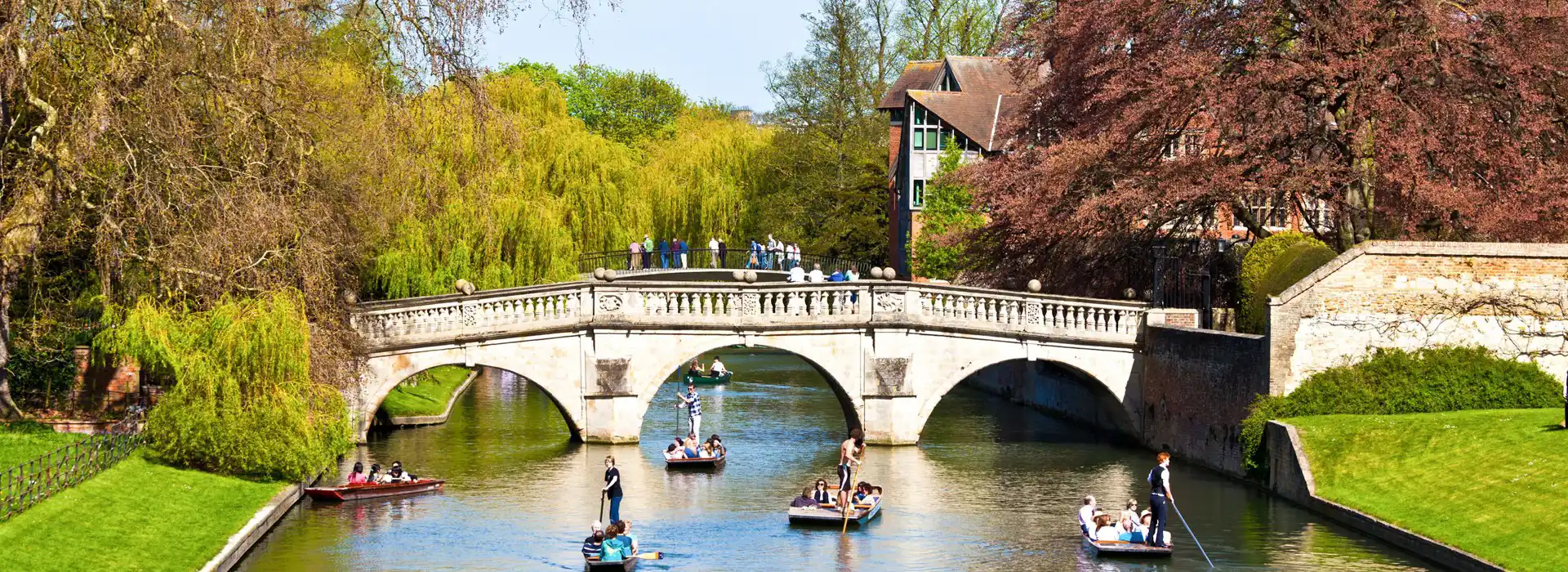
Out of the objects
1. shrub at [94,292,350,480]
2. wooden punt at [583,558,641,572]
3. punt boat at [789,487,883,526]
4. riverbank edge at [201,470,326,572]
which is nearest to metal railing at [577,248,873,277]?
riverbank edge at [201,470,326,572]

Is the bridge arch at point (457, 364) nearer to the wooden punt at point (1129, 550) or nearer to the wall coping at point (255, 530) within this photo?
the wall coping at point (255, 530)

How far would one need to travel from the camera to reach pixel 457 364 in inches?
1432

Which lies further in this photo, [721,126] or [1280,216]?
[721,126]

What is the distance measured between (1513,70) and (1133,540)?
46.7 ft

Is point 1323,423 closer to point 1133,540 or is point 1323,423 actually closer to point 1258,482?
point 1258,482

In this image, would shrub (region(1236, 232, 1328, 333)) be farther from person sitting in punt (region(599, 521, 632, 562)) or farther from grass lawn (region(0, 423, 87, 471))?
grass lawn (region(0, 423, 87, 471))

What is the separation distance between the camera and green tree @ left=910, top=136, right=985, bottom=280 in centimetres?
5772

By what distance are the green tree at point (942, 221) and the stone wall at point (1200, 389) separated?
2058cm

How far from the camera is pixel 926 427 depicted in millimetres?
41344

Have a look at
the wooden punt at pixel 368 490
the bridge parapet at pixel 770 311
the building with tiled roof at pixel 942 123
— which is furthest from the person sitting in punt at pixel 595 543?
the building with tiled roof at pixel 942 123

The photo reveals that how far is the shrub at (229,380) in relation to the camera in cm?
2706

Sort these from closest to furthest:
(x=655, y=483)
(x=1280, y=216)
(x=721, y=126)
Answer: (x=655, y=483)
(x=1280, y=216)
(x=721, y=126)

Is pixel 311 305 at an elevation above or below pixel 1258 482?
Answer: above

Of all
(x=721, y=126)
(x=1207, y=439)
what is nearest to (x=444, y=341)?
(x=1207, y=439)
